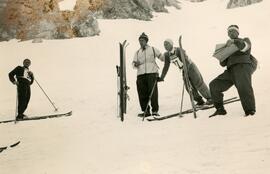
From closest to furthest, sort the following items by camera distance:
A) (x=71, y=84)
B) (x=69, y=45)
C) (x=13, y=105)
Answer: (x=13, y=105) < (x=71, y=84) < (x=69, y=45)

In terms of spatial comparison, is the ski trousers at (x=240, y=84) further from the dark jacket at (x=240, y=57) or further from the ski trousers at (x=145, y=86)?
the ski trousers at (x=145, y=86)

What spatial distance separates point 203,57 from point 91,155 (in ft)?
27.7

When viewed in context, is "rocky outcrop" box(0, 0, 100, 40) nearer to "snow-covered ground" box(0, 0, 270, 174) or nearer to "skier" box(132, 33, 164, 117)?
"snow-covered ground" box(0, 0, 270, 174)

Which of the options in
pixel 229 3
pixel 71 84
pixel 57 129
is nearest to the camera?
pixel 57 129

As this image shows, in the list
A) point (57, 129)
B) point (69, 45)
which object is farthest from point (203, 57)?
point (57, 129)

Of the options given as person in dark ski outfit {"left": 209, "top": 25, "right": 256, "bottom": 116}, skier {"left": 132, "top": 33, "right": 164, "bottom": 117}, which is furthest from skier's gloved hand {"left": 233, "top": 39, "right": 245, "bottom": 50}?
skier {"left": 132, "top": 33, "right": 164, "bottom": 117}

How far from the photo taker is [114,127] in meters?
6.81

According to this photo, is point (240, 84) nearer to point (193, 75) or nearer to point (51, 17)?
point (193, 75)

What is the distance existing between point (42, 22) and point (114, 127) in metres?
11.2

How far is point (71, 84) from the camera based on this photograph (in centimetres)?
1172

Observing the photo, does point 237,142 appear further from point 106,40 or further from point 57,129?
point 106,40

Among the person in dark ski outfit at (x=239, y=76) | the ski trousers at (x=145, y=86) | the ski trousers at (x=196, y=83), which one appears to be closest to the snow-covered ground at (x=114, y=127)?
the person in dark ski outfit at (x=239, y=76)

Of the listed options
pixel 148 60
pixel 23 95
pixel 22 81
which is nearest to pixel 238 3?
pixel 148 60

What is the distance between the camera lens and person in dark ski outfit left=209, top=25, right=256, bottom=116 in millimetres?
5891
